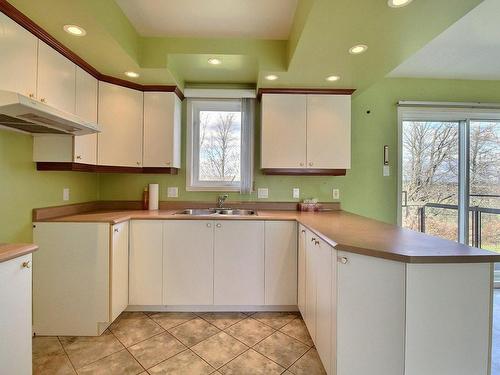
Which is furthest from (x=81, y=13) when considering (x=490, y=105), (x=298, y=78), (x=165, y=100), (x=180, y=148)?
(x=490, y=105)

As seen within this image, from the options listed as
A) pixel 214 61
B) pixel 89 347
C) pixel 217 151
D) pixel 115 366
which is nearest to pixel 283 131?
pixel 217 151

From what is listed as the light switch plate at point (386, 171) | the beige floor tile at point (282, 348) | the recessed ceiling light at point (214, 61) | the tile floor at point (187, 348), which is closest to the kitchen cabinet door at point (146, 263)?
the tile floor at point (187, 348)

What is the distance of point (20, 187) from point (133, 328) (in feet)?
4.51

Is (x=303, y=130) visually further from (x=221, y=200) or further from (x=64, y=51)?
(x=64, y=51)

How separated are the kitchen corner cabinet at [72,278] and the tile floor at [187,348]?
0.12 m

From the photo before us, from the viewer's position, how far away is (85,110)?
2.04 metres

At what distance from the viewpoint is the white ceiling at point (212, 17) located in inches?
68.9

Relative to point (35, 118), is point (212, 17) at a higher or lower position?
higher

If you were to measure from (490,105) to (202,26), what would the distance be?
3.34m

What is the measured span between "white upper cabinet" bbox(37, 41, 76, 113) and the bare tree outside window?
1.25m

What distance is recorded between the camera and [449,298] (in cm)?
114

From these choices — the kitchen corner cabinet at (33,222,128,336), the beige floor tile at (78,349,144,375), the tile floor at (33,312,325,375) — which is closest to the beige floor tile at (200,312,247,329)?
the tile floor at (33,312,325,375)

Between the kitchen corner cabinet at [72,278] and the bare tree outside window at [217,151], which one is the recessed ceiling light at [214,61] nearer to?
the bare tree outside window at [217,151]

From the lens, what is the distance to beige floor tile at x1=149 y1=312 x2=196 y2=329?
6.74ft
